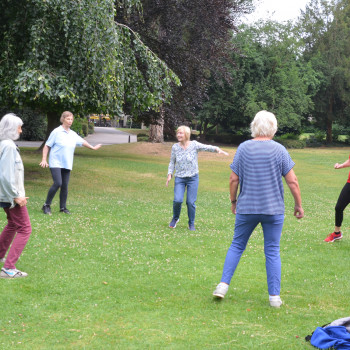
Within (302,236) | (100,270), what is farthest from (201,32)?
(100,270)

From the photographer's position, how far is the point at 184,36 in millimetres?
24359

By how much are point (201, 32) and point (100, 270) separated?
18.8 m

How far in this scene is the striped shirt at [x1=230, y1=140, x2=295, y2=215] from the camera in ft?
18.9

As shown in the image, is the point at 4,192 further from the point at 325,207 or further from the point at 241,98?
the point at 241,98

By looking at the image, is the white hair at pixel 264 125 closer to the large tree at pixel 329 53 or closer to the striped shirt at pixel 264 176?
the striped shirt at pixel 264 176

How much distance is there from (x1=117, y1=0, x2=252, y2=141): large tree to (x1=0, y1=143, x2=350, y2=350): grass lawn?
38.7ft

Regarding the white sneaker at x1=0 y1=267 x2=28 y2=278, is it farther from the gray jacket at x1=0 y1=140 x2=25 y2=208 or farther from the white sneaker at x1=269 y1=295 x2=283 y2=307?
the white sneaker at x1=269 y1=295 x2=283 y2=307

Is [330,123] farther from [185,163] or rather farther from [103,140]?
[185,163]

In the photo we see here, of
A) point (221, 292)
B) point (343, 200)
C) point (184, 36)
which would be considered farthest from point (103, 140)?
point (221, 292)

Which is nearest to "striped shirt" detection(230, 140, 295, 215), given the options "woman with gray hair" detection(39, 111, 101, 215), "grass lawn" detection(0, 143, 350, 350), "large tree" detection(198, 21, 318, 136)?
"grass lawn" detection(0, 143, 350, 350)

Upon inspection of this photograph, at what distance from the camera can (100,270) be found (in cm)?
717

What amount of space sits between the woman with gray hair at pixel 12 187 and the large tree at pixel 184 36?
642 inches

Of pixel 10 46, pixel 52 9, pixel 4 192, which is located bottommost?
pixel 4 192

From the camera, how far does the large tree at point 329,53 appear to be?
5800 centimetres
